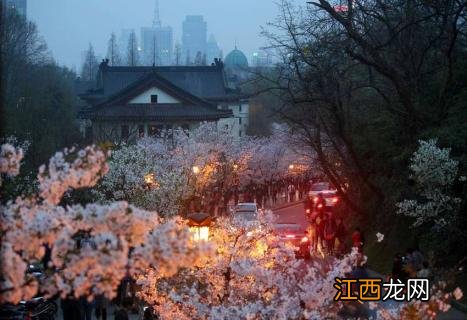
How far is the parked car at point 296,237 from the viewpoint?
22.8 m

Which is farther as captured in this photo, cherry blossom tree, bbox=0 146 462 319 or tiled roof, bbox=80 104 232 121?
tiled roof, bbox=80 104 232 121

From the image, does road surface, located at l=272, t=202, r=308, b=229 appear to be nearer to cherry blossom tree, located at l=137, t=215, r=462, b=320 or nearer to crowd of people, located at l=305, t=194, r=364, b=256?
crowd of people, located at l=305, t=194, r=364, b=256

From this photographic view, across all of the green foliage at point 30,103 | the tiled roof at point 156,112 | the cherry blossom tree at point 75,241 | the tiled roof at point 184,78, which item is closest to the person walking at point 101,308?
the green foliage at point 30,103

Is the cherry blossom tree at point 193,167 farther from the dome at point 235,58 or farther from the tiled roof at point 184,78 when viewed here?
the dome at point 235,58

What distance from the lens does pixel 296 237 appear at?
80.1 feet

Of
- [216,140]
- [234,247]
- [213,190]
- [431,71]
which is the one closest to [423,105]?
[431,71]

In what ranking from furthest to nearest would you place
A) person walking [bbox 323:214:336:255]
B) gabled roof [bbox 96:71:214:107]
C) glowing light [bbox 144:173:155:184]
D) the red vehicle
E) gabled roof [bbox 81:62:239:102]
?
gabled roof [bbox 81:62:239:102]
gabled roof [bbox 96:71:214:107]
the red vehicle
glowing light [bbox 144:173:155:184]
person walking [bbox 323:214:336:255]

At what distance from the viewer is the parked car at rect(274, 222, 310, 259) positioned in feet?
74.9

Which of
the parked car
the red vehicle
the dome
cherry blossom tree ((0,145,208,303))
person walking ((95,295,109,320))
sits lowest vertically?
person walking ((95,295,109,320))

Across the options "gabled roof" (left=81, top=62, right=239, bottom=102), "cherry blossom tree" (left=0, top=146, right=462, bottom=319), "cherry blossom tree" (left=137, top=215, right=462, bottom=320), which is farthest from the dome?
"cherry blossom tree" (left=0, top=146, right=462, bottom=319)

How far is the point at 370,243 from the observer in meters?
25.5

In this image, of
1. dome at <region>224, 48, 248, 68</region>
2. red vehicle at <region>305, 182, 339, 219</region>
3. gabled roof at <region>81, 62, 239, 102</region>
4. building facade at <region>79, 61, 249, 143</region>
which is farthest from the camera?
dome at <region>224, 48, 248, 68</region>

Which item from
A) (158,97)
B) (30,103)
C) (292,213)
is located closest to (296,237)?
(292,213)

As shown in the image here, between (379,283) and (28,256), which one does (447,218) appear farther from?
(28,256)
